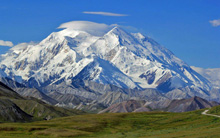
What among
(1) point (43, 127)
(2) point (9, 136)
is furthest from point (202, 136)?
(1) point (43, 127)

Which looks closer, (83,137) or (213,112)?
(83,137)

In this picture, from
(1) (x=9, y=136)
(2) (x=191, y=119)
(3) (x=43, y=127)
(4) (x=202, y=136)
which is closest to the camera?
(4) (x=202, y=136)

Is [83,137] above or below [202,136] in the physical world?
below

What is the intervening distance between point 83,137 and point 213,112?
216 ft

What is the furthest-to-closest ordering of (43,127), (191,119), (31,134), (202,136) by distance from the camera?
(191,119) → (43,127) → (31,134) → (202,136)

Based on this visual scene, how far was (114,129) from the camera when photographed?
174750 mm

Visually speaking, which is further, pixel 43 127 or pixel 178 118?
pixel 178 118

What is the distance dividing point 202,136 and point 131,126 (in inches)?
2969

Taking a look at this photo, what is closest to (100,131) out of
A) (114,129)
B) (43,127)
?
(114,129)

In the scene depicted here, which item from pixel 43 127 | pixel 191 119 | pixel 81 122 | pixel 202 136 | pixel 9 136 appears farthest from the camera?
pixel 81 122

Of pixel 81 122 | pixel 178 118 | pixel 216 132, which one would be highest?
pixel 216 132

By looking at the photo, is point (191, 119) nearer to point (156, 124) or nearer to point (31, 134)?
point (156, 124)

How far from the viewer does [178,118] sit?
18662 cm

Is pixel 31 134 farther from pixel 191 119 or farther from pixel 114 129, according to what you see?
pixel 191 119
